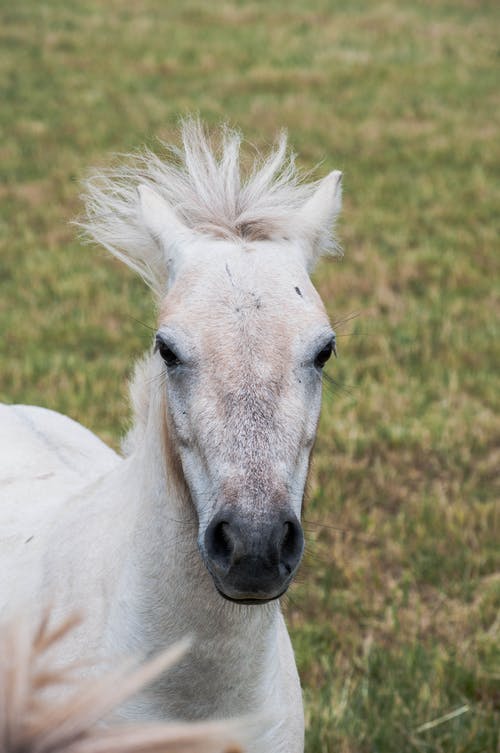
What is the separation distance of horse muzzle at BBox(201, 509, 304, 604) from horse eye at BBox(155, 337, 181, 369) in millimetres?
505

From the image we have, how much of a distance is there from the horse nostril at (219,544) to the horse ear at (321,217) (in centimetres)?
107

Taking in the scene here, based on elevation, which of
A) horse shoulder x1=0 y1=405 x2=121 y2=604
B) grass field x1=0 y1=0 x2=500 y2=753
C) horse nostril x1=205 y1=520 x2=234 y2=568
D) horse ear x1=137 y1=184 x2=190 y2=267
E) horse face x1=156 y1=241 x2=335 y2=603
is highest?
horse ear x1=137 y1=184 x2=190 y2=267

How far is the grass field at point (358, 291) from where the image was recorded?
15.4 ft

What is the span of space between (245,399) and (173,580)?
0.59m

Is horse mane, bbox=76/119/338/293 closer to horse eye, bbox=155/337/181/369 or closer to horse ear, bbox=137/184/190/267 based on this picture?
horse ear, bbox=137/184/190/267

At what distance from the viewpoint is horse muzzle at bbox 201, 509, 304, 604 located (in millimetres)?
2287

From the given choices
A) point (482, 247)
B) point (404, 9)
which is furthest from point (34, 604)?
point (404, 9)

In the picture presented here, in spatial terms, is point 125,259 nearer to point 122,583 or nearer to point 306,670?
point 122,583

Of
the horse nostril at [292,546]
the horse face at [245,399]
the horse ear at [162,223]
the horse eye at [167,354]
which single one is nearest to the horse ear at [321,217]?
the horse face at [245,399]

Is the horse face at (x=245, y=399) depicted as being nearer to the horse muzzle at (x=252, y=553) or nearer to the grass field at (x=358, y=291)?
the horse muzzle at (x=252, y=553)

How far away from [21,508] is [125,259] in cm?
104

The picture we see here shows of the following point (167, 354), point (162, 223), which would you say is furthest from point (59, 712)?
point (162, 223)

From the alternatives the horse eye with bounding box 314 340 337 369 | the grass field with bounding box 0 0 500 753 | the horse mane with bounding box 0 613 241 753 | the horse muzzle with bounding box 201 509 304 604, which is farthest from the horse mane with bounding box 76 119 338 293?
the horse mane with bounding box 0 613 241 753

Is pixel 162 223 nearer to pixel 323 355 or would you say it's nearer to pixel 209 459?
pixel 323 355
